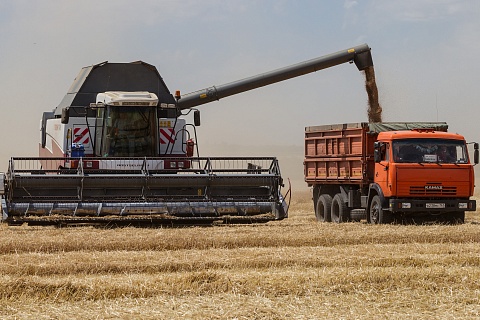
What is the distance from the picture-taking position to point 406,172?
19.9m

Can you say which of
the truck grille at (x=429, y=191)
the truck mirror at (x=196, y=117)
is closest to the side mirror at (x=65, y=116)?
the truck mirror at (x=196, y=117)

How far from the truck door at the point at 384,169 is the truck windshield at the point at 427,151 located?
0.24 m

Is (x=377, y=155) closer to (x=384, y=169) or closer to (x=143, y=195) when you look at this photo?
(x=384, y=169)

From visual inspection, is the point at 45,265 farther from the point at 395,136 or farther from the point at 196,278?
the point at 395,136

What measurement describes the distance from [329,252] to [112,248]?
10.1 ft

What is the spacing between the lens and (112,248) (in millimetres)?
13414

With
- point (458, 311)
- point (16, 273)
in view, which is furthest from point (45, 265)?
point (458, 311)

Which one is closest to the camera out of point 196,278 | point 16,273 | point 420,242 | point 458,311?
point 458,311

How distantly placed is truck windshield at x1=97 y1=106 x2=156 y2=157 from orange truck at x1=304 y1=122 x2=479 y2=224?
488cm

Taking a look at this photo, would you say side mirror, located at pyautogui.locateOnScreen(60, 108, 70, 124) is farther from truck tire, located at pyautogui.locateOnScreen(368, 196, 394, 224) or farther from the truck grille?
the truck grille

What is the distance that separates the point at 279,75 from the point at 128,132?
6.70 metres

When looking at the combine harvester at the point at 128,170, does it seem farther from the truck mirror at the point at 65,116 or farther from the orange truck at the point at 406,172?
the orange truck at the point at 406,172

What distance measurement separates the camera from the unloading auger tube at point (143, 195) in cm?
1702

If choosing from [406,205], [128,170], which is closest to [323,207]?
[406,205]
